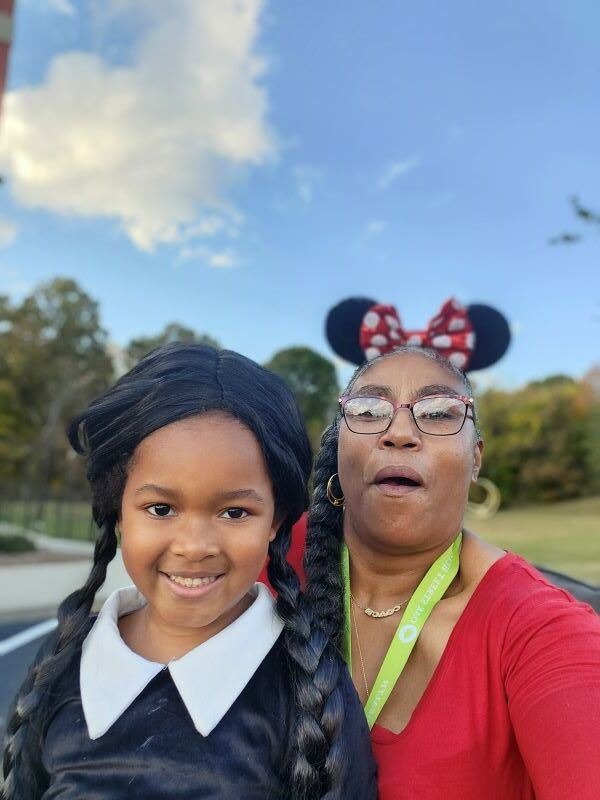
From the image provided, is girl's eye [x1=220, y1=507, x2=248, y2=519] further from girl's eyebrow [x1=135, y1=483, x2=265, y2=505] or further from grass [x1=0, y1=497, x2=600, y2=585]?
grass [x1=0, y1=497, x2=600, y2=585]

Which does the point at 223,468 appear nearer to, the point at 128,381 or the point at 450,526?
the point at 128,381

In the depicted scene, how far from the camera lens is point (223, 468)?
127 cm

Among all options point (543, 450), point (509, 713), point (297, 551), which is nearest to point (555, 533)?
point (543, 450)

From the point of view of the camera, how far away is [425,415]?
5.55 ft

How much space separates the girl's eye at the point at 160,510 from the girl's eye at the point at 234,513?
0.10 meters

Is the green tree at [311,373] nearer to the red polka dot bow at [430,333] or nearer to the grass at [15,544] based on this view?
the red polka dot bow at [430,333]

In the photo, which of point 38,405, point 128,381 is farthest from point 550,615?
point 38,405

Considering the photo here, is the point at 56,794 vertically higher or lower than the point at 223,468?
lower

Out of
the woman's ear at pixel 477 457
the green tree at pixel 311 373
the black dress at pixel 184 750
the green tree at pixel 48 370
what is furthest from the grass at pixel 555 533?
the green tree at pixel 48 370

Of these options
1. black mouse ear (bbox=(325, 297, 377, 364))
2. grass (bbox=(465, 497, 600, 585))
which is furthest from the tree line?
black mouse ear (bbox=(325, 297, 377, 364))

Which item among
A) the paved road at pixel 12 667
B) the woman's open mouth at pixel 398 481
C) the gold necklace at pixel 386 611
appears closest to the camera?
the woman's open mouth at pixel 398 481

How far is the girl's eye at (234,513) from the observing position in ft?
4.19

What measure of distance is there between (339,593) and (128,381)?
30.8 inches

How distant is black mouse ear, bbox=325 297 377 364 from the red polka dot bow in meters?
0.07
